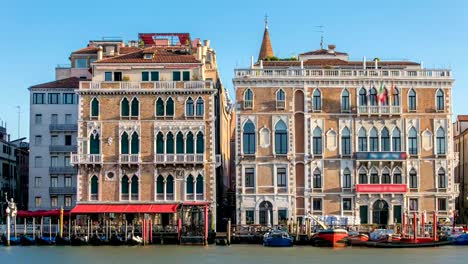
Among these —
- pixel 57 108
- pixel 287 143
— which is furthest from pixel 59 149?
pixel 287 143

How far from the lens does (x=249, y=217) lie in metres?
57.6

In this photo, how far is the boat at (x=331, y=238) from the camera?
Answer: 5184 centimetres

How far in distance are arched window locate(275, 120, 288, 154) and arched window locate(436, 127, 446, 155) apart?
902cm

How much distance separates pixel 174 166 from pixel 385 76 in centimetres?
1366

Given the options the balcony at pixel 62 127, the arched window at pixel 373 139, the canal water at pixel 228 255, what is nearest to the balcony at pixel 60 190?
the balcony at pixel 62 127

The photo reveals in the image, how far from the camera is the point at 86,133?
5806cm

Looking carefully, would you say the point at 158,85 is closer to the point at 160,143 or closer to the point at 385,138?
the point at 160,143

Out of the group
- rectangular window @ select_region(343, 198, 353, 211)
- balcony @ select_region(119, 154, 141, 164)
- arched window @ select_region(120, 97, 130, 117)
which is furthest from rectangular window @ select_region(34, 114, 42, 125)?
rectangular window @ select_region(343, 198, 353, 211)

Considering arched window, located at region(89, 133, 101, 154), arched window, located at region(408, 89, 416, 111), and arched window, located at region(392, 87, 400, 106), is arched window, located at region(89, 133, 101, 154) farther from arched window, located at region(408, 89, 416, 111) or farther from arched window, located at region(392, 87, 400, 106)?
arched window, located at region(408, 89, 416, 111)

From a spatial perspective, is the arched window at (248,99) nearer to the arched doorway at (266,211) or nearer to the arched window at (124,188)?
the arched doorway at (266,211)

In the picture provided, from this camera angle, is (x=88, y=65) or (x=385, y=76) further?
(x=88, y=65)

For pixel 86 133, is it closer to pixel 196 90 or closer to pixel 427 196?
pixel 196 90

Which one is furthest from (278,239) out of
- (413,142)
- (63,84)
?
(63,84)

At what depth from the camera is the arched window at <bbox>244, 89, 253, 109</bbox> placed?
57750 mm
